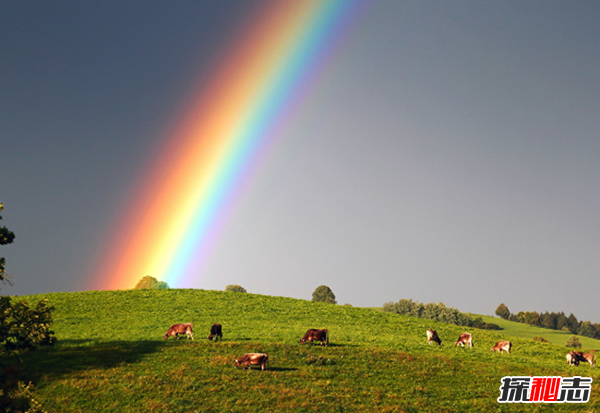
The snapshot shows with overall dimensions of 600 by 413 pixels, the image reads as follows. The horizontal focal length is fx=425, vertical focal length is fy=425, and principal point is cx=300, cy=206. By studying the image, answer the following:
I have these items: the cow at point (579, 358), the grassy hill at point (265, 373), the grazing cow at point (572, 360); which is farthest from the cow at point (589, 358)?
the grassy hill at point (265, 373)

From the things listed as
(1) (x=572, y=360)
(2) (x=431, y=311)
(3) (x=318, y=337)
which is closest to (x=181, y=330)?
(3) (x=318, y=337)

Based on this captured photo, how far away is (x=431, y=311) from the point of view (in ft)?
445

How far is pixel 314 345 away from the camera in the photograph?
3438cm

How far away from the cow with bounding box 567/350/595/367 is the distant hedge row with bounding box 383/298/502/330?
92843 mm

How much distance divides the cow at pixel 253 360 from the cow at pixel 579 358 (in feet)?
92.2

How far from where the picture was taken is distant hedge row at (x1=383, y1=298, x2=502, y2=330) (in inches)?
5221

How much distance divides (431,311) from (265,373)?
119468mm

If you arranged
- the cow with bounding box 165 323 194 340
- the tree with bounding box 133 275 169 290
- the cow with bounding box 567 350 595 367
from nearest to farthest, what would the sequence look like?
the cow with bounding box 165 323 194 340, the cow with bounding box 567 350 595 367, the tree with bounding box 133 275 169 290

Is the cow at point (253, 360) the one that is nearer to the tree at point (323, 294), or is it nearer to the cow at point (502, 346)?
the cow at point (502, 346)

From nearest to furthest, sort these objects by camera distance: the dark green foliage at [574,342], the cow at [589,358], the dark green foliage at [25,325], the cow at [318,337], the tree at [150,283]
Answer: the dark green foliage at [25,325] < the cow at [318,337] < the cow at [589,358] < the tree at [150,283] < the dark green foliage at [574,342]

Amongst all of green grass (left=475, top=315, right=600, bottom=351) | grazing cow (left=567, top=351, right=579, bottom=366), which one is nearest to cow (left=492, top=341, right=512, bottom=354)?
grazing cow (left=567, top=351, right=579, bottom=366)

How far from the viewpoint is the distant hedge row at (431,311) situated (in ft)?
435

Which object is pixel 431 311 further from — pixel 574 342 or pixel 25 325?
pixel 25 325

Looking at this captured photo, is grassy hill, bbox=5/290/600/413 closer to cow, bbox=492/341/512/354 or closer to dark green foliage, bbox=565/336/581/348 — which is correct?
cow, bbox=492/341/512/354
